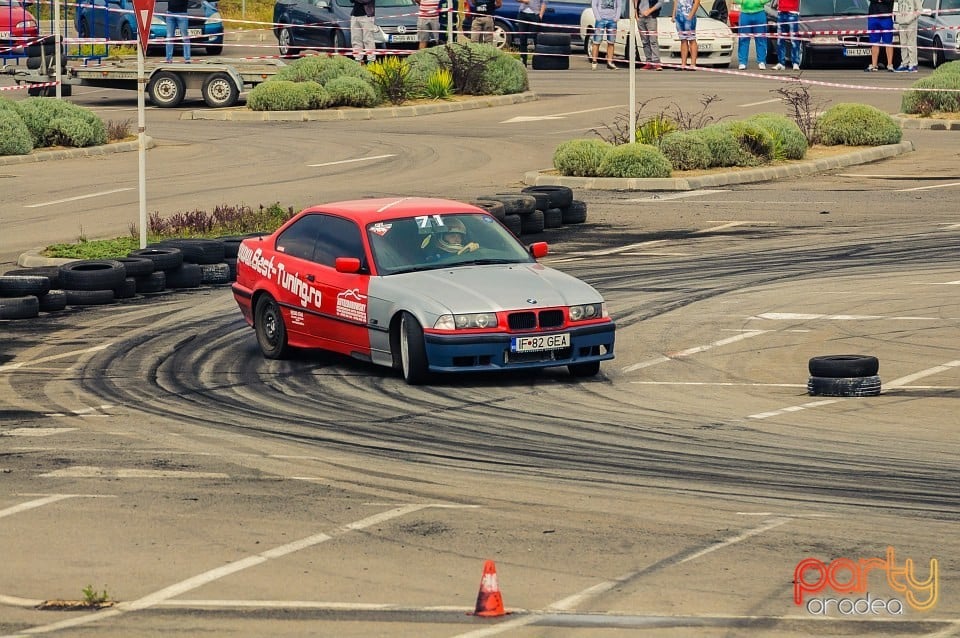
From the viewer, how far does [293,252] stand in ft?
51.4

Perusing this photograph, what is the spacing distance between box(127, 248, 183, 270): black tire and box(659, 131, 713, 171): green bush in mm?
11149

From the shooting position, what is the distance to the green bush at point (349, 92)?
38094mm

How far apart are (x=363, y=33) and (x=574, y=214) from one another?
62.2 ft

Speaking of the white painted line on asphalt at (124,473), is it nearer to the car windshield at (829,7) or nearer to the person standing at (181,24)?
the person standing at (181,24)

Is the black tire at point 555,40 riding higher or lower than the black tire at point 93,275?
higher

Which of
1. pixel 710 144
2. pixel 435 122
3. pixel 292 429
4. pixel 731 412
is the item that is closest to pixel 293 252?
pixel 292 429

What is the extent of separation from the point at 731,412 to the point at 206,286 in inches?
327

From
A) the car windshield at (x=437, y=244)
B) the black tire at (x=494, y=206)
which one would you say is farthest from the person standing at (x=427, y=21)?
the car windshield at (x=437, y=244)

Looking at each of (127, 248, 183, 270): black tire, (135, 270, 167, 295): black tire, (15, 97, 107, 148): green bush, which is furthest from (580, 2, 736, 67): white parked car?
(135, 270, 167, 295): black tire

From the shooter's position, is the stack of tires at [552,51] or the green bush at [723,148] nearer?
the green bush at [723,148]

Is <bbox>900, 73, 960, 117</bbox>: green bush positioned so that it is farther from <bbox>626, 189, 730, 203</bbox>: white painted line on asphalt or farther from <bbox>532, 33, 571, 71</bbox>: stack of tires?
<bbox>532, 33, 571, 71</bbox>: stack of tires

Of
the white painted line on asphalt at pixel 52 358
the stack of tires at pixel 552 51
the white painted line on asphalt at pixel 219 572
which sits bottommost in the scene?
the white painted line on asphalt at pixel 52 358

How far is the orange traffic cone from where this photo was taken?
7746 mm

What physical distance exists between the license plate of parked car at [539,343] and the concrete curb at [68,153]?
19.2 m
